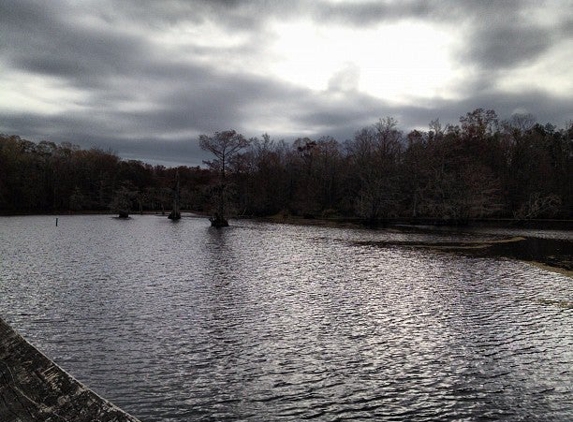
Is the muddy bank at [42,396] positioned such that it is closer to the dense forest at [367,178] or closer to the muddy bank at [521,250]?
the muddy bank at [521,250]

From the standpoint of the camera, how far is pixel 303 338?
531 inches

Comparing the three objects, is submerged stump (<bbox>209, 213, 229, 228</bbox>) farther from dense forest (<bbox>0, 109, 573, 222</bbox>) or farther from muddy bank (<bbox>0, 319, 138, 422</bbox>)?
muddy bank (<bbox>0, 319, 138, 422</bbox>)

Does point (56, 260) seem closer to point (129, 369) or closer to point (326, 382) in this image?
point (129, 369)

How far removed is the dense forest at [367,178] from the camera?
276 feet

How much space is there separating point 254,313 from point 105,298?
716 centimetres

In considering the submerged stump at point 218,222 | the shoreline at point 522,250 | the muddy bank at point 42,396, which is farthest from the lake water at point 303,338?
the submerged stump at point 218,222

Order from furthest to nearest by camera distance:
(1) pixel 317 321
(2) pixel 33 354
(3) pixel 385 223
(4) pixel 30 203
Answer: (4) pixel 30 203 < (3) pixel 385 223 < (1) pixel 317 321 < (2) pixel 33 354

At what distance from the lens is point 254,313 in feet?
53.7

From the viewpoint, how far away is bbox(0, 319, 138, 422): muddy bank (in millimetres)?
2852

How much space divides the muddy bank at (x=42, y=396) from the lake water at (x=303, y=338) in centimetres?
560

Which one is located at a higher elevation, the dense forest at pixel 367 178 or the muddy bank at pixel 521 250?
the dense forest at pixel 367 178

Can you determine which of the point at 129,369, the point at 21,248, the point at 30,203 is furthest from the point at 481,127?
the point at 30,203

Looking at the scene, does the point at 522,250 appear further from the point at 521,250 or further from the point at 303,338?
the point at 303,338

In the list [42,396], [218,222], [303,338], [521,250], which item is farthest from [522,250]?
[218,222]
